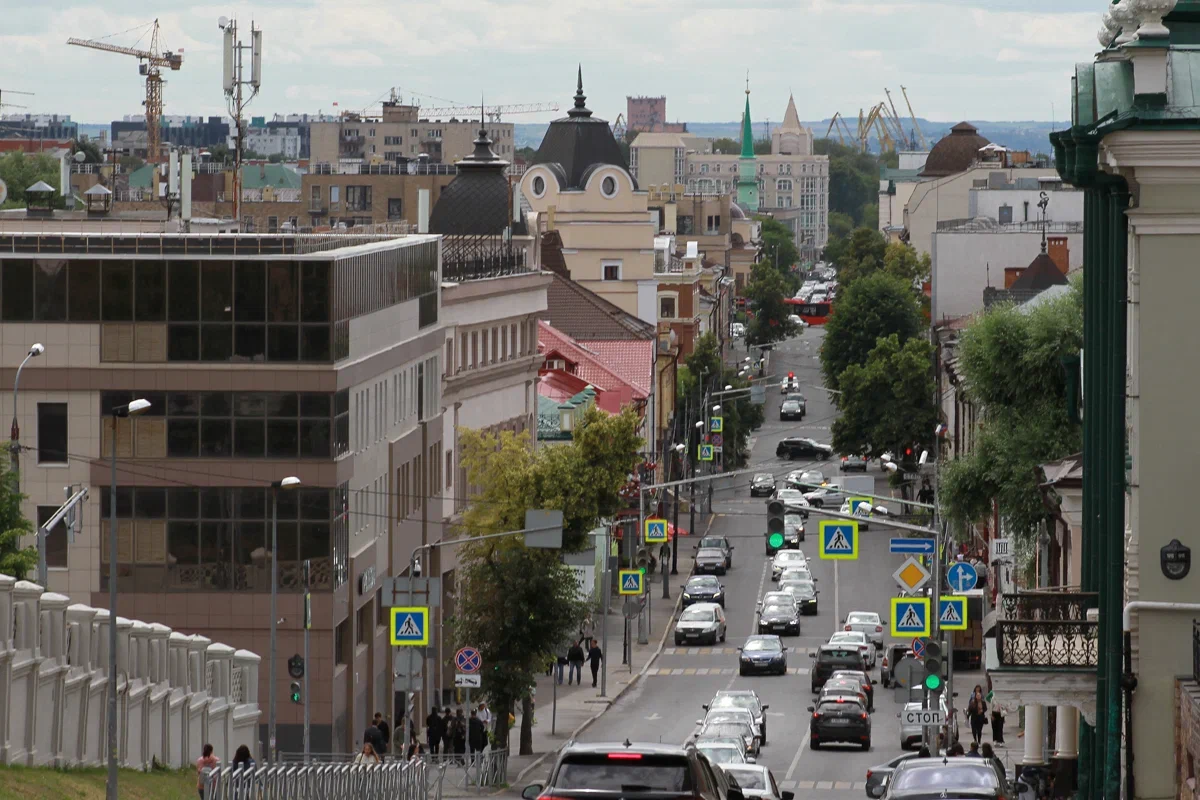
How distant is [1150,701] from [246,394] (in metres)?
31.8

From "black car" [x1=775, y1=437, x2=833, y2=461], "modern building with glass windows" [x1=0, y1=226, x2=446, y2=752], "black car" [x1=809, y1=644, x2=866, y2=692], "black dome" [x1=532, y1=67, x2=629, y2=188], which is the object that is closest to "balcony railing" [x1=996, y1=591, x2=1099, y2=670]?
"modern building with glass windows" [x1=0, y1=226, x2=446, y2=752]

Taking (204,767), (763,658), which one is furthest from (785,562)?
(204,767)

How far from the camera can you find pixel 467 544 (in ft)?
206

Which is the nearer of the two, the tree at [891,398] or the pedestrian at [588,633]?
the pedestrian at [588,633]

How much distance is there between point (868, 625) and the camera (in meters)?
79.3

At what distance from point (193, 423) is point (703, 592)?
38.6m

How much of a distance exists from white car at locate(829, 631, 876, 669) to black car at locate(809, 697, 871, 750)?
12.2 m

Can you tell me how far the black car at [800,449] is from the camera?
13050 cm

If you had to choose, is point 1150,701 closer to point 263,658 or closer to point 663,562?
point 263,658

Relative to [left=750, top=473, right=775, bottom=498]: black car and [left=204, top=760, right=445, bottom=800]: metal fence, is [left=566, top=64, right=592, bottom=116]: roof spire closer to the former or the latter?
[left=750, top=473, right=775, bottom=498]: black car

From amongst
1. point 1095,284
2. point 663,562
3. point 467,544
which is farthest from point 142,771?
point 663,562

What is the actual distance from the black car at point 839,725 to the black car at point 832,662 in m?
9.46

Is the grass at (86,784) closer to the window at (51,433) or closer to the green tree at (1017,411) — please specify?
the window at (51,433)

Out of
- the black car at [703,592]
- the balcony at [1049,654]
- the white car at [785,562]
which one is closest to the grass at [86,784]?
the balcony at [1049,654]
